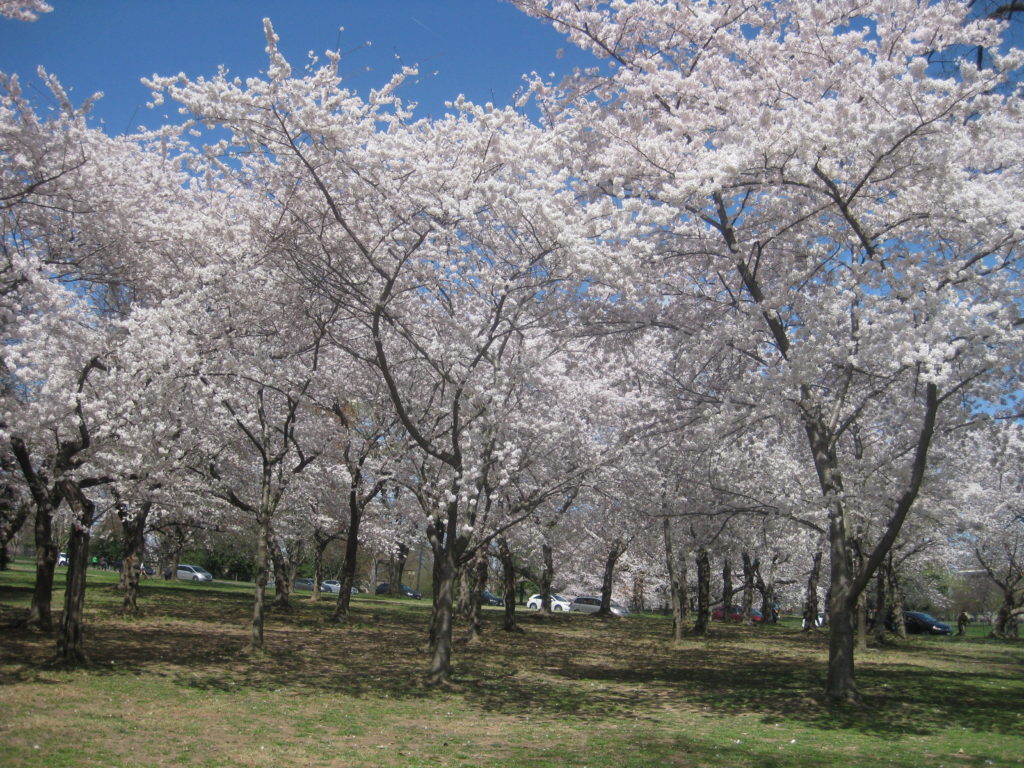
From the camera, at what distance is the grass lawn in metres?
7.53

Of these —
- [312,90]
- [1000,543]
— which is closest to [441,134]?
[312,90]

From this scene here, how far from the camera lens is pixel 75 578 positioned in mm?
10352

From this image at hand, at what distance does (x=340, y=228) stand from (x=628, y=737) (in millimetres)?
8569

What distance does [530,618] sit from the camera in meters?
31.8

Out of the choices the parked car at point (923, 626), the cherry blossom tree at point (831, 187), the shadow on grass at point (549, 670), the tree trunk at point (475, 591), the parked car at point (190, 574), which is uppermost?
the cherry blossom tree at point (831, 187)

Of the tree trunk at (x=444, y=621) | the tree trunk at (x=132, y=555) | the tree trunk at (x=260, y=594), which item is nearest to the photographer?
the tree trunk at (x=444, y=621)

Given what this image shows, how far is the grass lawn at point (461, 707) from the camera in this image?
297 inches

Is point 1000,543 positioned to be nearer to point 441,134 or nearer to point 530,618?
point 530,618

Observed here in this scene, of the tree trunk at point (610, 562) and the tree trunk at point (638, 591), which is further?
the tree trunk at point (638, 591)

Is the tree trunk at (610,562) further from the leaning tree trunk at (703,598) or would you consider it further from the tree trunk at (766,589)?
the tree trunk at (766,589)

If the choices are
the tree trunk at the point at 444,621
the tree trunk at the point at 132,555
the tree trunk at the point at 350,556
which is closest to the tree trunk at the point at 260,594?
the tree trunk at the point at 444,621

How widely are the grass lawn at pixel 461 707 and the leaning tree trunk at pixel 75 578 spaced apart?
0.31 meters

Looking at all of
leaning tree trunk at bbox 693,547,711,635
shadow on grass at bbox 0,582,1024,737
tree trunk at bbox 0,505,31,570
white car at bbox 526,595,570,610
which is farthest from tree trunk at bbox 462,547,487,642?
white car at bbox 526,595,570,610

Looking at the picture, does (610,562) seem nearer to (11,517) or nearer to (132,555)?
(132,555)
